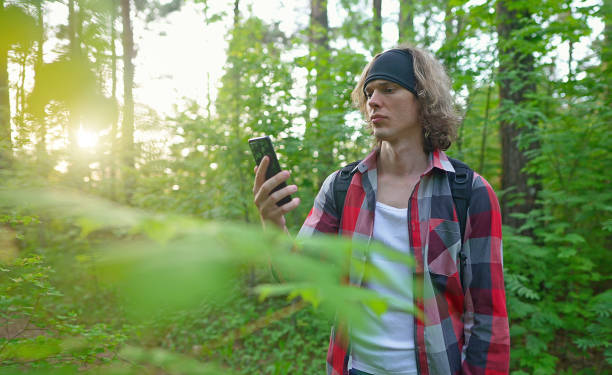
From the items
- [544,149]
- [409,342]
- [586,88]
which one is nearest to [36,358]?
[409,342]

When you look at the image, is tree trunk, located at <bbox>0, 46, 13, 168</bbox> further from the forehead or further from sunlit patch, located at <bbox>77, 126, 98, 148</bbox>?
the forehead

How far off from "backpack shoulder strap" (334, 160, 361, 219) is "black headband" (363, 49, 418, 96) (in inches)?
21.3

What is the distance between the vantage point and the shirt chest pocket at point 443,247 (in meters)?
1.67

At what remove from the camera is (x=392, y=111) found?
2080mm

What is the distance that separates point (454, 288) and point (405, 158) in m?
0.76

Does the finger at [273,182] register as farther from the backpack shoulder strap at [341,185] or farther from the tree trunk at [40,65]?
the tree trunk at [40,65]

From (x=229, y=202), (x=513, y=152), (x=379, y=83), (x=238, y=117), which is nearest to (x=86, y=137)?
(x=379, y=83)

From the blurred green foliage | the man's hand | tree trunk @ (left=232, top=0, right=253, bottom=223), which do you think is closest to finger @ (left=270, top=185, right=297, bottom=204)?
the man's hand

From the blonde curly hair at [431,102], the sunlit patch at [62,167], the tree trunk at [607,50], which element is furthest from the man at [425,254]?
the tree trunk at [607,50]

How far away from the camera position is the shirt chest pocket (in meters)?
1.67

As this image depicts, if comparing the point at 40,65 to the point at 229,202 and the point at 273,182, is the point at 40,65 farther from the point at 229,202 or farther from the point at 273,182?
the point at 229,202

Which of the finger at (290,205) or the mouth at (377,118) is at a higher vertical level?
the mouth at (377,118)

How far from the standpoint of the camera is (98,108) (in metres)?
0.90

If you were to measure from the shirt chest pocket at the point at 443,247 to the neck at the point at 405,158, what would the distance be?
42cm
